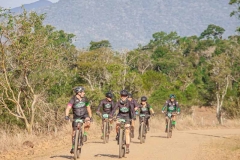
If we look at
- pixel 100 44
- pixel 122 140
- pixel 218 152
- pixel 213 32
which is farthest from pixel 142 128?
pixel 213 32

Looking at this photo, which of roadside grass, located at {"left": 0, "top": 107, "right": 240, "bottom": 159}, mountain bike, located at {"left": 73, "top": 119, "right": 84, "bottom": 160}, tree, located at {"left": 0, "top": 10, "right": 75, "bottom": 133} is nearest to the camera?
mountain bike, located at {"left": 73, "top": 119, "right": 84, "bottom": 160}

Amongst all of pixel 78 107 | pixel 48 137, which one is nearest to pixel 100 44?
pixel 48 137

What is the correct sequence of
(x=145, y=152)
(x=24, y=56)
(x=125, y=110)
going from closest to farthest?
(x=125, y=110) → (x=145, y=152) → (x=24, y=56)

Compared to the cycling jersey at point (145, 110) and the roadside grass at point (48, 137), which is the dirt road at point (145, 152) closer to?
the roadside grass at point (48, 137)

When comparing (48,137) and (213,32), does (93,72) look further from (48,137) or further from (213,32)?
(213,32)

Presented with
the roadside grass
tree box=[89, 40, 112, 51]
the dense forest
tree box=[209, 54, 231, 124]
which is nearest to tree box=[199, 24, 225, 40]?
the dense forest

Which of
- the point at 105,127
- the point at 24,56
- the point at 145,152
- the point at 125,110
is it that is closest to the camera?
the point at 125,110

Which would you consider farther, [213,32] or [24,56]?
[213,32]

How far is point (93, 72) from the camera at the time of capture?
59.2 m

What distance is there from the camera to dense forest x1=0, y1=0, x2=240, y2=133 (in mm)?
25781

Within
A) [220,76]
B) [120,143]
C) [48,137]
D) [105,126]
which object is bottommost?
[48,137]

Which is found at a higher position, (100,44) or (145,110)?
(100,44)

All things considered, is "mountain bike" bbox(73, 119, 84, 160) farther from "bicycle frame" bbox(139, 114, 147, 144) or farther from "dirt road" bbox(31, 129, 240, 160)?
"bicycle frame" bbox(139, 114, 147, 144)

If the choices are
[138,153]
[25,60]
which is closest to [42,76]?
[25,60]
